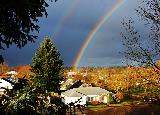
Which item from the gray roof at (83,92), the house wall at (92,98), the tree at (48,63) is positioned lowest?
the house wall at (92,98)

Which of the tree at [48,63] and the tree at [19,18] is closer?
the tree at [19,18]

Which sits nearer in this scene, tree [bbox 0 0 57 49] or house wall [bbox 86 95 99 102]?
tree [bbox 0 0 57 49]

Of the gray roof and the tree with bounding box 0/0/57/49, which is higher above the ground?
the gray roof

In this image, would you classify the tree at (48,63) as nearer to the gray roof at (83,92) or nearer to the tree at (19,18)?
the gray roof at (83,92)

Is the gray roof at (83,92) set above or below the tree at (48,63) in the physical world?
below

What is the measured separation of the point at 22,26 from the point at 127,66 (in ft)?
25.9

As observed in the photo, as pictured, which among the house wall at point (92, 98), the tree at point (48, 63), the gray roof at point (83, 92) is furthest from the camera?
the house wall at point (92, 98)

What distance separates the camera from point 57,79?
5981 centimetres

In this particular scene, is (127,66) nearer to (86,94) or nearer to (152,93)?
(152,93)

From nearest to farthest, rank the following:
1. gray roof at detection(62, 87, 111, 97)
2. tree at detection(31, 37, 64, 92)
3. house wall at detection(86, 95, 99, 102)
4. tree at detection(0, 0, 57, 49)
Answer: tree at detection(0, 0, 57, 49) < tree at detection(31, 37, 64, 92) < gray roof at detection(62, 87, 111, 97) < house wall at detection(86, 95, 99, 102)

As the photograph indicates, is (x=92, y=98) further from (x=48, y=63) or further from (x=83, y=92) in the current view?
(x=48, y=63)

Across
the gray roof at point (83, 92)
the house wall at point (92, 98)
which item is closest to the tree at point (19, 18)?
the gray roof at point (83, 92)

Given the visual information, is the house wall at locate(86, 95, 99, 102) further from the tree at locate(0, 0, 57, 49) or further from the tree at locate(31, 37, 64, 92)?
the tree at locate(0, 0, 57, 49)

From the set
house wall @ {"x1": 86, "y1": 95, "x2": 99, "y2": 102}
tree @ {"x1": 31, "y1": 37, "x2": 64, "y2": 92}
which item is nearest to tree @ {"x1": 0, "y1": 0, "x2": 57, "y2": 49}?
tree @ {"x1": 31, "y1": 37, "x2": 64, "y2": 92}
